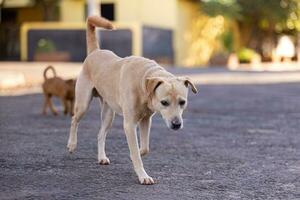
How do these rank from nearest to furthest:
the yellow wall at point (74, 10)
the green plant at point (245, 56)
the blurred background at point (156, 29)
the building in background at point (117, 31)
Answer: the building in background at point (117, 31) → the blurred background at point (156, 29) → the yellow wall at point (74, 10) → the green plant at point (245, 56)

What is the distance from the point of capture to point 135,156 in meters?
5.24

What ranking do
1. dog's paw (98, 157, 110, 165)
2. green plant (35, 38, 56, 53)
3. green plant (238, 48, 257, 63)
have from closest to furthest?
1. dog's paw (98, 157, 110, 165)
2. green plant (35, 38, 56, 53)
3. green plant (238, 48, 257, 63)

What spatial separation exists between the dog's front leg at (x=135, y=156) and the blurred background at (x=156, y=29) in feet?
72.1

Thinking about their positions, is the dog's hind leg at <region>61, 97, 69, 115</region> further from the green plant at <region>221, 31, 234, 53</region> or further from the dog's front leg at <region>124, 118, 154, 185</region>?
the green plant at <region>221, 31, 234, 53</region>

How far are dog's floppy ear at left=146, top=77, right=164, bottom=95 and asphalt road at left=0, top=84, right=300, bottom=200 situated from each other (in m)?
0.76

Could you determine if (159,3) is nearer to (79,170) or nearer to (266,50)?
(266,50)

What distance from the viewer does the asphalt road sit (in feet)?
16.0

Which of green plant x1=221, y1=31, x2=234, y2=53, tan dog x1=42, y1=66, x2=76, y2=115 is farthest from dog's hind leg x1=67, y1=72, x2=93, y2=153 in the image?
green plant x1=221, y1=31, x2=234, y2=53

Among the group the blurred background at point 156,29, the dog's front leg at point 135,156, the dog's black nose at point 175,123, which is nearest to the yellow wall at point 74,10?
the blurred background at point 156,29

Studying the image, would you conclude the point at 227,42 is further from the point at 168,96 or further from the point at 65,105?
the point at 168,96

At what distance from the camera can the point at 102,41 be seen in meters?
29.7

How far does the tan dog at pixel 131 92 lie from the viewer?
4945 millimetres

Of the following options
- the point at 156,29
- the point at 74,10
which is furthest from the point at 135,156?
the point at 74,10

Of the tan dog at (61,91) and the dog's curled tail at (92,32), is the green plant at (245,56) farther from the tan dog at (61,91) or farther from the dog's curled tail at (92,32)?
the dog's curled tail at (92,32)
